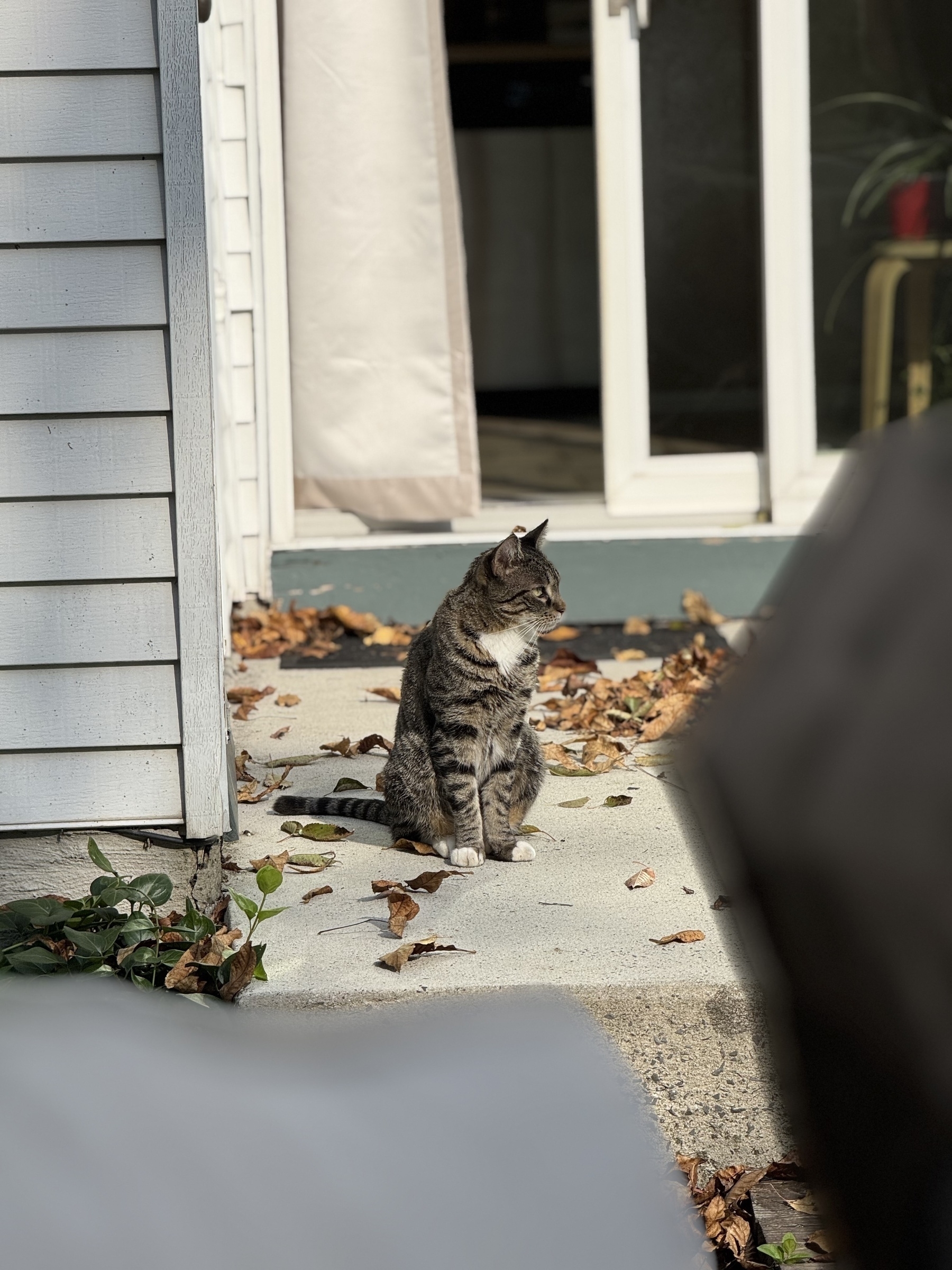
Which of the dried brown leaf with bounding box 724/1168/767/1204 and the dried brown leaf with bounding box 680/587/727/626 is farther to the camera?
the dried brown leaf with bounding box 680/587/727/626

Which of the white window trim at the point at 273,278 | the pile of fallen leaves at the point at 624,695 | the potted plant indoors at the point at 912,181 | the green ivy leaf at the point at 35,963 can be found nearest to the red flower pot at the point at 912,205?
the potted plant indoors at the point at 912,181

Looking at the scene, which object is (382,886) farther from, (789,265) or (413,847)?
(789,265)

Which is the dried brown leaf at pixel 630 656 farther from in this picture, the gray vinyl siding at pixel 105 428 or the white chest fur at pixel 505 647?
the gray vinyl siding at pixel 105 428

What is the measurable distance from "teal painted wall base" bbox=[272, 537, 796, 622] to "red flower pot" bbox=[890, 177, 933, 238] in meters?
1.43

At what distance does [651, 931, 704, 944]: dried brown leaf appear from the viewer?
8.62 ft

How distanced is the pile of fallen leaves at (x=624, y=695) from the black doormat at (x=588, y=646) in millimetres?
135

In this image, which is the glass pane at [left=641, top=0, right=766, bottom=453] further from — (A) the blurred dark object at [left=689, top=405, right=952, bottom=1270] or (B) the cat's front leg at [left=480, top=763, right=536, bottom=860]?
(A) the blurred dark object at [left=689, top=405, right=952, bottom=1270]

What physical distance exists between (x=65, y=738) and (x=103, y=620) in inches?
10.7

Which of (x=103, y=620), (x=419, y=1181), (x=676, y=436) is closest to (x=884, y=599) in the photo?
(x=419, y=1181)

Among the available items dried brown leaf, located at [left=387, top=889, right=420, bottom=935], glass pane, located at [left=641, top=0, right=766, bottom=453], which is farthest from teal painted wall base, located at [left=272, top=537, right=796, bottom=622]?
dried brown leaf, located at [left=387, top=889, right=420, bottom=935]

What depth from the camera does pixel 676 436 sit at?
5465mm

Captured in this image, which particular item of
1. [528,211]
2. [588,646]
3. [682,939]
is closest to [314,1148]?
[682,939]

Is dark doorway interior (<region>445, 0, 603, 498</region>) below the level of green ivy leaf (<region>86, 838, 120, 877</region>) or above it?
above

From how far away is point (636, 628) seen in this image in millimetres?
4957
